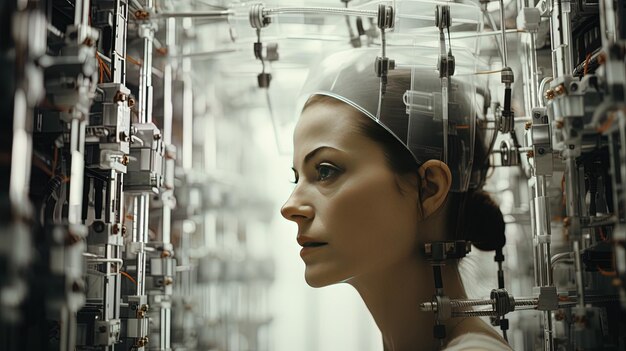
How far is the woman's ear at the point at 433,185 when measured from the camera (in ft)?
10.5

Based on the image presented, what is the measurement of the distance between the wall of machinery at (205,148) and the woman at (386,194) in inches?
5.1

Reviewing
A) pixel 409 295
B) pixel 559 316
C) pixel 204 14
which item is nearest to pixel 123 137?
pixel 204 14

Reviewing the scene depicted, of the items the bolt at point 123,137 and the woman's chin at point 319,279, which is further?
the woman's chin at point 319,279

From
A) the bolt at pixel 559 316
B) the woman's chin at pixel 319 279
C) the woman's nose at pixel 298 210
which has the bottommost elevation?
the bolt at pixel 559 316

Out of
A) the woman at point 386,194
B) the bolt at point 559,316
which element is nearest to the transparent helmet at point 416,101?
the woman at point 386,194

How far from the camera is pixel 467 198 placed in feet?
11.1

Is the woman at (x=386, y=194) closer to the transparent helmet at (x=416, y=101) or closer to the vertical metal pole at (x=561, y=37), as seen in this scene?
the transparent helmet at (x=416, y=101)

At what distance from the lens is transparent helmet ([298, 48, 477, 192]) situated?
318 cm

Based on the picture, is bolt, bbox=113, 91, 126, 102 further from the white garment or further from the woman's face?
the white garment

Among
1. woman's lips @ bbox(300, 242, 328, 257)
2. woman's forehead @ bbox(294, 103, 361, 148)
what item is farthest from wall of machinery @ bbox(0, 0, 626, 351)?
woman's lips @ bbox(300, 242, 328, 257)

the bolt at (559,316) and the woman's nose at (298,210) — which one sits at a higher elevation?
the woman's nose at (298,210)

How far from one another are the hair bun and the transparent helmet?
0.13 m

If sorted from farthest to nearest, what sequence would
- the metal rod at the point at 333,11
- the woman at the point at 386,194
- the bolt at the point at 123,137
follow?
1. the metal rod at the point at 333,11
2. the woman at the point at 386,194
3. the bolt at the point at 123,137

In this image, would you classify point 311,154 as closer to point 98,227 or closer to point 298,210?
point 298,210
